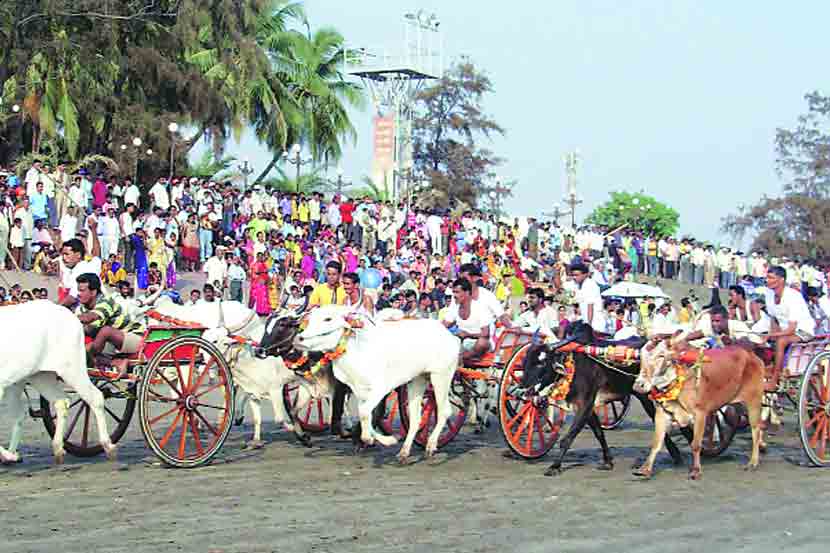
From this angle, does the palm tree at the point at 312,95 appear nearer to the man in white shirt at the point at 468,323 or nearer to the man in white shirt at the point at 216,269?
the man in white shirt at the point at 216,269

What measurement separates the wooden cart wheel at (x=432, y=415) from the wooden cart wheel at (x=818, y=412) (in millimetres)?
3614

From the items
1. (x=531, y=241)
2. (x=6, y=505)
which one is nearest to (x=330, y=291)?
(x=6, y=505)

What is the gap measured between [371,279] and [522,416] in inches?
473

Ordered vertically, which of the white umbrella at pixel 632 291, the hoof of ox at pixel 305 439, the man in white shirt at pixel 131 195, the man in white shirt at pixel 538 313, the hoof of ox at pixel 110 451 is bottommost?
the hoof of ox at pixel 305 439

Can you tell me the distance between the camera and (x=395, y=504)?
376 inches

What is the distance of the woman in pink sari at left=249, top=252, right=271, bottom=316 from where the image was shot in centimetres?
2397

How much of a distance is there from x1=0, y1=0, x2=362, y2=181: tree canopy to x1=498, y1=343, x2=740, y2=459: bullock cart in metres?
19.9

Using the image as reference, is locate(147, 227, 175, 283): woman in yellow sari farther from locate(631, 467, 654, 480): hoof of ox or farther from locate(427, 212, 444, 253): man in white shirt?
locate(631, 467, 654, 480): hoof of ox

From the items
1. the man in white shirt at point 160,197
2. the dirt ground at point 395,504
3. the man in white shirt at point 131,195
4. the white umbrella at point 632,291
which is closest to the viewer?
the dirt ground at point 395,504

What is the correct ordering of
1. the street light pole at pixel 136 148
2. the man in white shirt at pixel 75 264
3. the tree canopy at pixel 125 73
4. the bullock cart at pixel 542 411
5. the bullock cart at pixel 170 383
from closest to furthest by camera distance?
the bullock cart at pixel 170 383, the bullock cart at pixel 542 411, the man in white shirt at pixel 75 264, the tree canopy at pixel 125 73, the street light pole at pixel 136 148

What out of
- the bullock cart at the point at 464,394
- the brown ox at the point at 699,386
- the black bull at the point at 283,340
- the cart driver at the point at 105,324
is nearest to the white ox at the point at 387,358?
the black bull at the point at 283,340

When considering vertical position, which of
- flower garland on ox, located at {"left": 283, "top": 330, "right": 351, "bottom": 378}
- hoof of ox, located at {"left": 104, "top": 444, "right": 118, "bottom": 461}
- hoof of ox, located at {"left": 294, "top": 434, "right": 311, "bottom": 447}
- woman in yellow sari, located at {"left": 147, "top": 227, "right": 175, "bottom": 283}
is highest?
woman in yellow sari, located at {"left": 147, "top": 227, "right": 175, "bottom": 283}

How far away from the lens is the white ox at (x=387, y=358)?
447 inches

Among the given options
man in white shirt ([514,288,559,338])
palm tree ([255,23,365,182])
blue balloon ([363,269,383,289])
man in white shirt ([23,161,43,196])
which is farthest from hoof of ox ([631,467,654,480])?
palm tree ([255,23,365,182])
